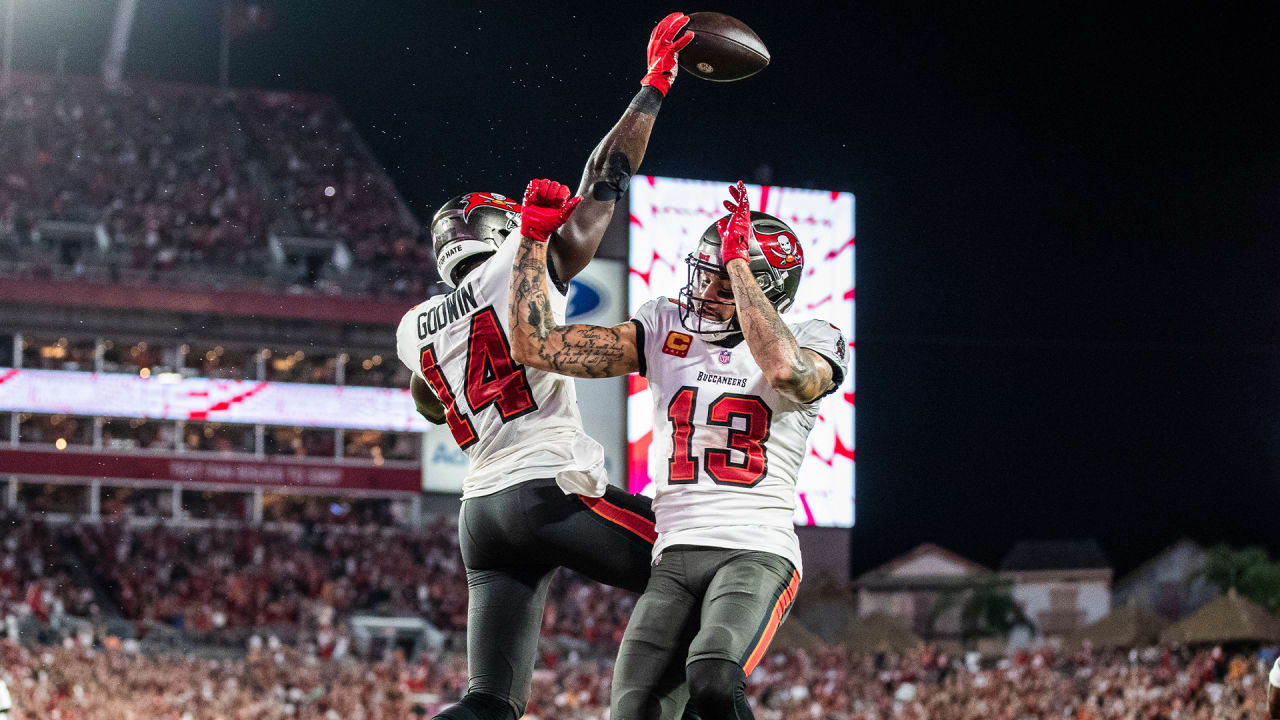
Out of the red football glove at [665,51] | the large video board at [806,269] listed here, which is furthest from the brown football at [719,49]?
the large video board at [806,269]

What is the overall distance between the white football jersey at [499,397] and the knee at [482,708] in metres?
0.60

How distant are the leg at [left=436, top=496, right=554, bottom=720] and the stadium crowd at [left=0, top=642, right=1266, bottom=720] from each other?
1075 centimetres

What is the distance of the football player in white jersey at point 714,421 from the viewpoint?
11.5 ft

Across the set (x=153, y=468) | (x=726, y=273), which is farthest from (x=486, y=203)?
(x=153, y=468)

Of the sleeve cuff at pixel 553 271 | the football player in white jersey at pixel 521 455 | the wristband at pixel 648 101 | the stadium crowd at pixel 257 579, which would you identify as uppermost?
the wristband at pixel 648 101

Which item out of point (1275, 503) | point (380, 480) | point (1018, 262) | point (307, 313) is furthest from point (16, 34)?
point (1275, 503)

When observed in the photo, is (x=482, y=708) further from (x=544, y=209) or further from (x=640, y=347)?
(x=544, y=209)

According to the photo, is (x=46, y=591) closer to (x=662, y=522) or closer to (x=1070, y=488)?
(x=662, y=522)

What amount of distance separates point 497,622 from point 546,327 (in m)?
0.89

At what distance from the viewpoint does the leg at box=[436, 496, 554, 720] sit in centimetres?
392

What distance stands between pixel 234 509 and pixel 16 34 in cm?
1399

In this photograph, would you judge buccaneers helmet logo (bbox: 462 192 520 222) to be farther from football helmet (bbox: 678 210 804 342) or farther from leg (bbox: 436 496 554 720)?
leg (bbox: 436 496 554 720)

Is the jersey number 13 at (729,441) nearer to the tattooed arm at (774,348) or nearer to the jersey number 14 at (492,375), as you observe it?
the tattooed arm at (774,348)

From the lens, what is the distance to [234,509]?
23.9 m
